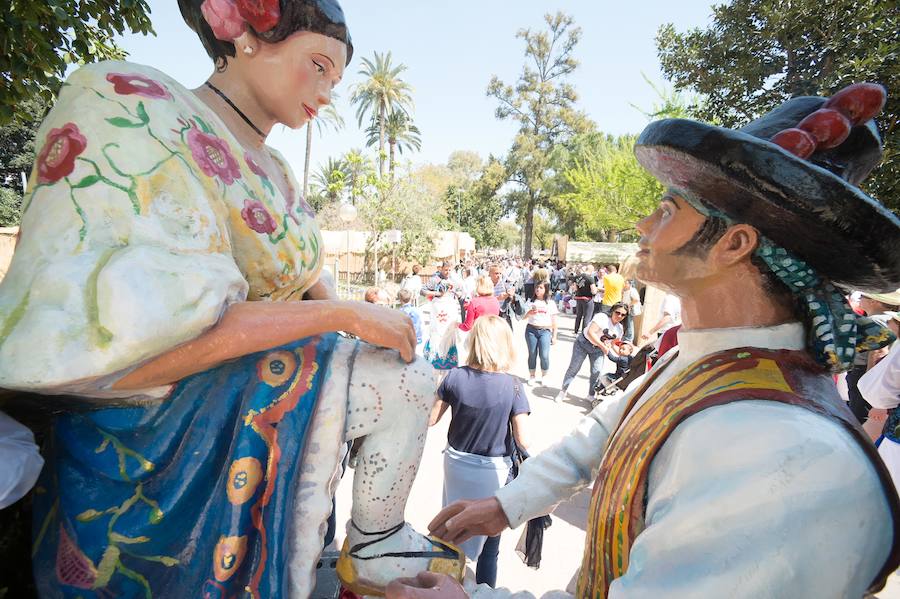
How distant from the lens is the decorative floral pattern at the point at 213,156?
3.44 feet

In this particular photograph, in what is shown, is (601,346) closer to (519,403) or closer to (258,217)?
(519,403)

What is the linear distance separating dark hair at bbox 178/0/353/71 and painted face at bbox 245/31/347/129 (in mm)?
16

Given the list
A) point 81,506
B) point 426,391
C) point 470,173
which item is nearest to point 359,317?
point 426,391

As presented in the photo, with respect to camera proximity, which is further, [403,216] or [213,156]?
[403,216]

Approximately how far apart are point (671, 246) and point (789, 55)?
7835 mm

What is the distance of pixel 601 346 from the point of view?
22.6ft

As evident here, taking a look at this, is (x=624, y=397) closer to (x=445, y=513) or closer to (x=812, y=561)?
(x=445, y=513)

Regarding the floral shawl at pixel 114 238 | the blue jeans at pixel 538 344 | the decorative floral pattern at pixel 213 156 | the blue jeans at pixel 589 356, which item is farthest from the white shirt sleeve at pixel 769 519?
the blue jeans at pixel 538 344

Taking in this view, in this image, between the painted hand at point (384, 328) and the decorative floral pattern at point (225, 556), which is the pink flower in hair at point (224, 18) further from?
the decorative floral pattern at point (225, 556)

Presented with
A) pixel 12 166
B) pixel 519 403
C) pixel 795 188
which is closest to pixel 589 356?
pixel 519 403

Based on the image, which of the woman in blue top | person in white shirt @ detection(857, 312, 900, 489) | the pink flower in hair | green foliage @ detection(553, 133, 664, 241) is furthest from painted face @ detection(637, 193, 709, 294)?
green foliage @ detection(553, 133, 664, 241)

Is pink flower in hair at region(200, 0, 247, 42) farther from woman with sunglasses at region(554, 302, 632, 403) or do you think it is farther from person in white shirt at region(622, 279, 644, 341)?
person in white shirt at region(622, 279, 644, 341)

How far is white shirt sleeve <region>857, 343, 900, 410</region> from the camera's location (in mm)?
2977

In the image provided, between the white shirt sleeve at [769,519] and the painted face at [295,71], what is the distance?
1228 millimetres
